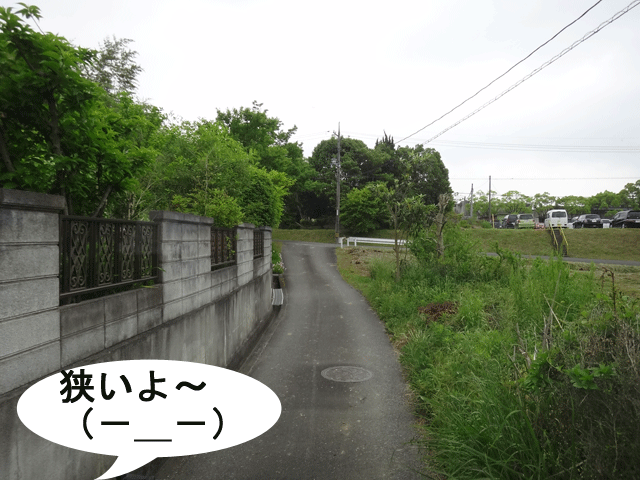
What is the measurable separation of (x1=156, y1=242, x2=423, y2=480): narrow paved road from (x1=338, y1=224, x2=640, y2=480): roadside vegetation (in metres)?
0.37

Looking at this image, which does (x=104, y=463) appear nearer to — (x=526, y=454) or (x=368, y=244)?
(x=526, y=454)

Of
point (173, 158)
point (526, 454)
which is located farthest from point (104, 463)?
point (173, 158)

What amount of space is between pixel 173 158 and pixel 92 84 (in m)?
11.4

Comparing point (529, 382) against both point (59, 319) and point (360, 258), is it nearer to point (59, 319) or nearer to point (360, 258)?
point (59, 319)

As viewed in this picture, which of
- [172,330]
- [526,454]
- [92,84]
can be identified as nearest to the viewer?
[526,454]

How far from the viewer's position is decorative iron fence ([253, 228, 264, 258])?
36.1 feet

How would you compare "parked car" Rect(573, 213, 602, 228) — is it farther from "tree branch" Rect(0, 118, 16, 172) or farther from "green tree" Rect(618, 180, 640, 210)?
"tree branch" Rect(0, 118, 16, 172)

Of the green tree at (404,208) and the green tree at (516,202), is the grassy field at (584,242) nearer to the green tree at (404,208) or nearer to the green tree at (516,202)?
the green tree at (404,208)

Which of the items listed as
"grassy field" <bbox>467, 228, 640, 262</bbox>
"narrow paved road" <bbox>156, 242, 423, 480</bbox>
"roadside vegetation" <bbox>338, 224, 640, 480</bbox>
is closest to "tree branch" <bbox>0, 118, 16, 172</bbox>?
"narrow paved road" <bbox>156, 242, 423, 480</bbox>

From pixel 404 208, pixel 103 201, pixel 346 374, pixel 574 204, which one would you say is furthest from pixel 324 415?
pixel 574 204

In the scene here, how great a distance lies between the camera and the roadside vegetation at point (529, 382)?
2.50m

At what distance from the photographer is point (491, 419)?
12.2 feet

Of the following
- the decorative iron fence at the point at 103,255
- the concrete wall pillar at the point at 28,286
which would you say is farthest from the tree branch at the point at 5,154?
the concrete wall pillar at the point at 28,286

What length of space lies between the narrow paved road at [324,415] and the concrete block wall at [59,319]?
1.34m
